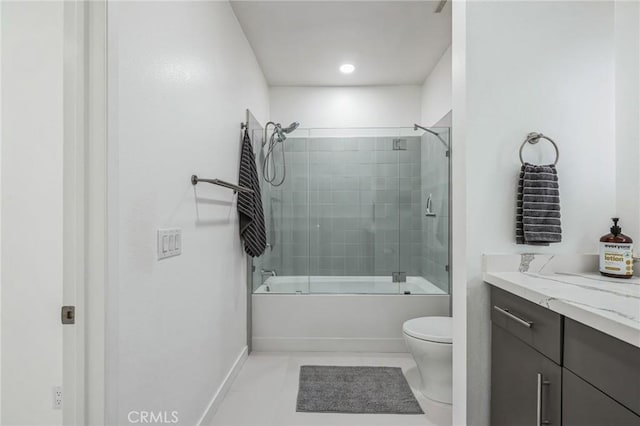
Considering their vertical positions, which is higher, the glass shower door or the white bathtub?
the glass shower door

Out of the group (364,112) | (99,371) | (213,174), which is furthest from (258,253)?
(364,112)

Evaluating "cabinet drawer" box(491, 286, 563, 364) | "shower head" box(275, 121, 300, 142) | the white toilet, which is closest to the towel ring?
"cabinet drawer" box(491, 286, 563, 364)

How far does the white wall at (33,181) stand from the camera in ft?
4.51

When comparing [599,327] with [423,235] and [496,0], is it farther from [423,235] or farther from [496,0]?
[423,235]

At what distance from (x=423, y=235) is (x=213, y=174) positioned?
194cm

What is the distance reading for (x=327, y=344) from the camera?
2998mm

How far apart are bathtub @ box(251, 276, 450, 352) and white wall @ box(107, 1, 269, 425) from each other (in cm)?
57

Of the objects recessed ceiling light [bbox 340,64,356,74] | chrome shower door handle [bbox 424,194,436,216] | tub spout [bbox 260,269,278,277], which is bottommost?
tub spout [bbox 260,269,278,277]

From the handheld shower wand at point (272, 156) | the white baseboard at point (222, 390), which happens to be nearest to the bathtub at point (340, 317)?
the white baseboard at point (222, 390)

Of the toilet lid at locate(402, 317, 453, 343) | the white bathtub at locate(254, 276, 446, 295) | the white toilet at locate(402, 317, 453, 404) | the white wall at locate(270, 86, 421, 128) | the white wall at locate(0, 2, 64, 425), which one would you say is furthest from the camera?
the white wall at locate(270, 86, 421, 128)

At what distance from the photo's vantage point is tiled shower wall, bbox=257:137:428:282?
3.18m

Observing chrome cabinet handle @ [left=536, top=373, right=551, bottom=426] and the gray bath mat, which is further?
the gray bath mat

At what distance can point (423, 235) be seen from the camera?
3.18m

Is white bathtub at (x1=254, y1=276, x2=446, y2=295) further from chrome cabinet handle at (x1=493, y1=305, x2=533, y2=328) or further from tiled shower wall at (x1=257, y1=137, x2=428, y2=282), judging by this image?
chrome cabinet handle at (x1=493, y1=305, x2=533, y2=328)
